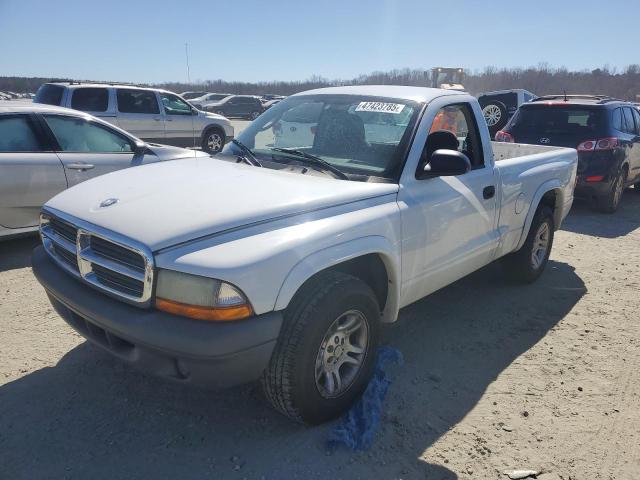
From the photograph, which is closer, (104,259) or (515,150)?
(104,259)

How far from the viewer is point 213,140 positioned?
565 inches

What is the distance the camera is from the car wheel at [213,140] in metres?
14.0

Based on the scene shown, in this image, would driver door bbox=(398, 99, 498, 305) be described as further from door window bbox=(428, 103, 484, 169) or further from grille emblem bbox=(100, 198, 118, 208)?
grille emblem bbox=(100, 198, 118, 208)

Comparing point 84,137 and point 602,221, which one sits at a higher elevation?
point 84,137

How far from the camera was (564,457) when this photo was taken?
2.67 m

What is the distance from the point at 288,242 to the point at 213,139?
498 inches

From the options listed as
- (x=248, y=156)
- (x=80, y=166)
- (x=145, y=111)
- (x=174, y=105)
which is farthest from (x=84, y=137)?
(x=174, y=105)

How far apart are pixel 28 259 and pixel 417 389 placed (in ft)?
14.0

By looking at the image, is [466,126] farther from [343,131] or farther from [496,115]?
[496,115]

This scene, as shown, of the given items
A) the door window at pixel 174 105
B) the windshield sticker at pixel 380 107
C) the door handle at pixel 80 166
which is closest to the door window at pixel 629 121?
the windshield sticker at pixel 380 107

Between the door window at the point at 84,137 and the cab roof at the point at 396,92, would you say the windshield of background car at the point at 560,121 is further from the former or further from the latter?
the door window at the point at 84,137

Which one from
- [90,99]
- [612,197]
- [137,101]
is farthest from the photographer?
[137,101]

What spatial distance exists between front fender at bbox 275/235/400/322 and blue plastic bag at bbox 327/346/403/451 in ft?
1.30

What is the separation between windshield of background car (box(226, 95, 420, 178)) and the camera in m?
3.26
